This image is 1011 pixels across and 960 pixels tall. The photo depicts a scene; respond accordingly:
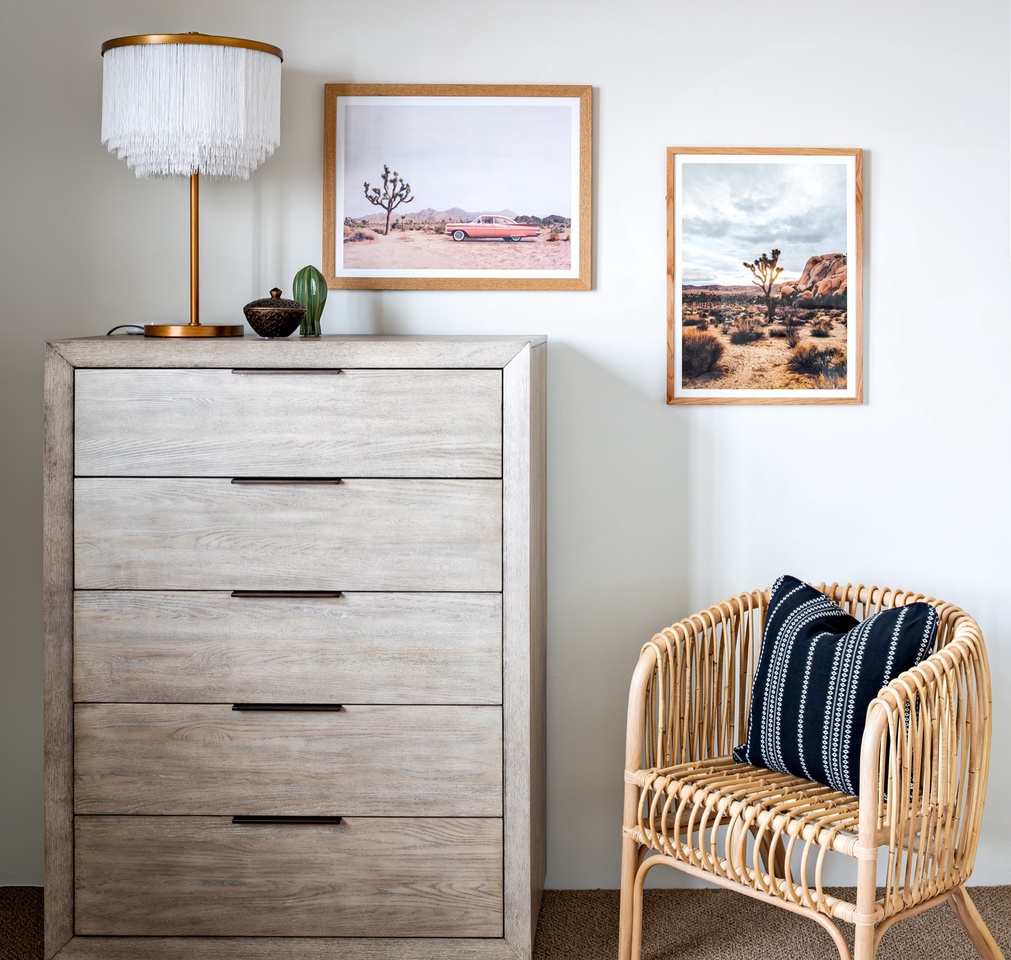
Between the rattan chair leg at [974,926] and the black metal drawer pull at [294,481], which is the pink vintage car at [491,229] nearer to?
the black metal drawer pull at [294,481]

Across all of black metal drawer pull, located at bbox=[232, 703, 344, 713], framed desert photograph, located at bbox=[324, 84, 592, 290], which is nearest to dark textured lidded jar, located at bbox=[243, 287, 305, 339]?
framed desert photograph, located at bbox=[324, 84, 592, 290]

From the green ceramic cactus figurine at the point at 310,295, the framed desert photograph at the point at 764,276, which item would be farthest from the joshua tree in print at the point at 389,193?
the framed desert photograph at the point at 764,276

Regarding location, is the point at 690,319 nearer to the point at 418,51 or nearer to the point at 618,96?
the point at 618,96

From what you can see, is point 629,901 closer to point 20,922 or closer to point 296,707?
point 296,707

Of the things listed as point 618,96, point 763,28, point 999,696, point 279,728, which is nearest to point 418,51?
point 618,96

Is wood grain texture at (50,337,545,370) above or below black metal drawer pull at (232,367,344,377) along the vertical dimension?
above

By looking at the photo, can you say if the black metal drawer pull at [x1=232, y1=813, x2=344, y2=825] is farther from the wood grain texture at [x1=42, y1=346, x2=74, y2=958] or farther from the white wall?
the white wall

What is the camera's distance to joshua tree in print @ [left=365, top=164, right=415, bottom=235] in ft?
7.80

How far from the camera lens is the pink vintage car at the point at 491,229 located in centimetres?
238

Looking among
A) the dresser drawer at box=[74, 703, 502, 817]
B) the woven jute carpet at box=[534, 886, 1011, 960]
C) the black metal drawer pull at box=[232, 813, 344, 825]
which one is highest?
the dresser drawer at box=[74, 703, 502, 817]

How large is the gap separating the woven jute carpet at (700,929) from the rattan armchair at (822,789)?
6.7 inches

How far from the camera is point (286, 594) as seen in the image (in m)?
1.95

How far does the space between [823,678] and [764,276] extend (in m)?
0.96

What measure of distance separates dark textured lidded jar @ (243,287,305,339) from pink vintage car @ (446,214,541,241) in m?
0.46
